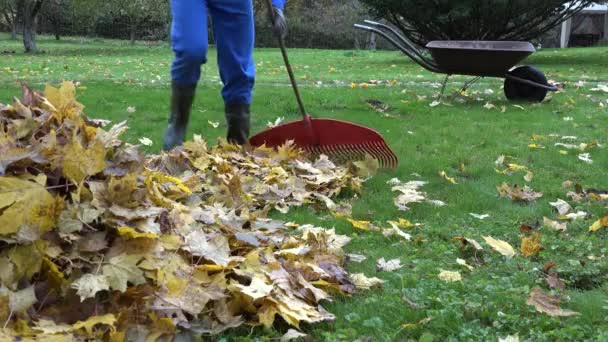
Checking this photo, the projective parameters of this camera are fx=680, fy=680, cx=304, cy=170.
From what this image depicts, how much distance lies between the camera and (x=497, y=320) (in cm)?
219

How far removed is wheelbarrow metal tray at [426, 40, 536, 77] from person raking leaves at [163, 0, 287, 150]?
11.5 ft

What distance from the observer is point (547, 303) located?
2.30 meters

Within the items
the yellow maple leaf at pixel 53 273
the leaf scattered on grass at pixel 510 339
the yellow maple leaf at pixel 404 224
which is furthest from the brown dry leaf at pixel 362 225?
the yellow maple leaf at pixel 53 273

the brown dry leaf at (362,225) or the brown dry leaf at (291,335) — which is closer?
the brown dry leaf at (291,335)

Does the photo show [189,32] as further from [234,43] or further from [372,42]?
[372,42]

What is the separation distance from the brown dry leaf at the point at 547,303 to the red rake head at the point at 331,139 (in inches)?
83.6

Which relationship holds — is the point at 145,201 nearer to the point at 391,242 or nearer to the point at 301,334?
the point at 301,334

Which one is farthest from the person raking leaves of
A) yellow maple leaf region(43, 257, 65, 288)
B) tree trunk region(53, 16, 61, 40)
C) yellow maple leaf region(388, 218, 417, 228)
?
tree trunk region(53, 16, 61, 40)

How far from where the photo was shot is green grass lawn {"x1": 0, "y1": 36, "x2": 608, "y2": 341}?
7.24ft

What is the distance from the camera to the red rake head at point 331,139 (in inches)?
172

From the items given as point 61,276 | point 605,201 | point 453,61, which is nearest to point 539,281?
point 605,201

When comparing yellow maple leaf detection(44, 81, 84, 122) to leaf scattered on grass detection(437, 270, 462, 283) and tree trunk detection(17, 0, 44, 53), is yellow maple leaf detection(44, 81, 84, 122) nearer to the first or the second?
leaf scattered on grass detection(437, 270, 462, 283)

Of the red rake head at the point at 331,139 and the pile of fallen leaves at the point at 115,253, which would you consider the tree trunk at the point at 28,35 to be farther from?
the pile of fallen leaves at the point at 115,253

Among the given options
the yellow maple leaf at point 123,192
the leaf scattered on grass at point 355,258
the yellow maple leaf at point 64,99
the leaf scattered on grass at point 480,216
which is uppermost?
the yellow maple leaf at point 64,99
